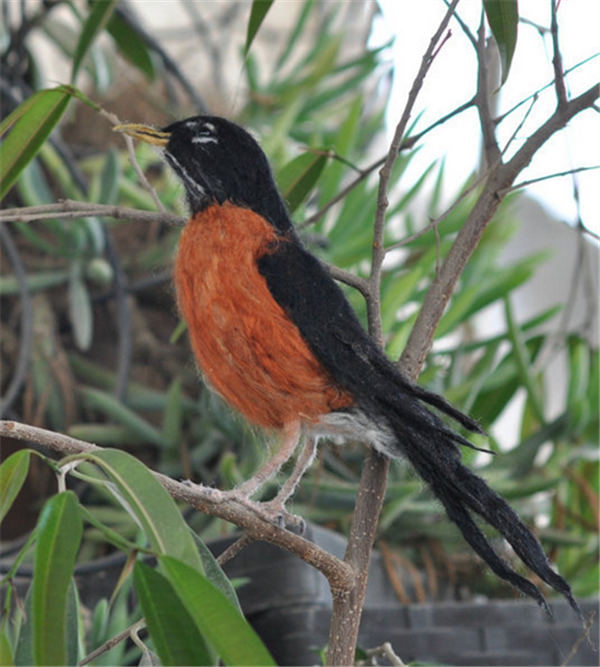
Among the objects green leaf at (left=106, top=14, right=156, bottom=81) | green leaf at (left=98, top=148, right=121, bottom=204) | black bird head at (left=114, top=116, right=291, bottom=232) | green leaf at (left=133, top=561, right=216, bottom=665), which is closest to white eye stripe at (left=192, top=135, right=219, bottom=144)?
black bird head at (left=114, top=116, right=291, bottom=232)

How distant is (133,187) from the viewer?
1.10 meters

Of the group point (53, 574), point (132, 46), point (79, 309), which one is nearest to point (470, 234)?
point (53, 574)

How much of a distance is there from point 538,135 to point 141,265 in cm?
74

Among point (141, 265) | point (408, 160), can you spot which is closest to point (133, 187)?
point (141, 265)

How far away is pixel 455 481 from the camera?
42 cm

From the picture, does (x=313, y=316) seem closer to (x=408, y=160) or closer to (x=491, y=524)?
(x=491, y=524)

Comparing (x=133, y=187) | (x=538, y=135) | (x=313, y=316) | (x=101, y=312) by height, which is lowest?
(x=313, y=316)

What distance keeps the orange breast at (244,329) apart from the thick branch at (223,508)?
0.06m

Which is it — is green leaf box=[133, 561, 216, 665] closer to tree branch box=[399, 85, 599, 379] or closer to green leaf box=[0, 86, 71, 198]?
tree branch box=[399, 85, 599, 379]

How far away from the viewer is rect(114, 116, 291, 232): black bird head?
1.56 ft

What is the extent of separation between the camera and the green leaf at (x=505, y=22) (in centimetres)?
53

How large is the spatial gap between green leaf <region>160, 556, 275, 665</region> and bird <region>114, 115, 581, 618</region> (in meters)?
0.10

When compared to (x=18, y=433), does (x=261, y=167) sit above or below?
above

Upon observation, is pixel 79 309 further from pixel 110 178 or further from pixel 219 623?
pixel 219 623
